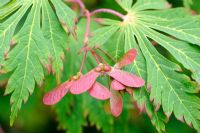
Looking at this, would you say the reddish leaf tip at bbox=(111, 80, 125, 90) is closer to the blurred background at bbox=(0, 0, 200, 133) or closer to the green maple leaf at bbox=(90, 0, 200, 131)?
the green maple leaf at bbox=(90, 0, 200, 131)

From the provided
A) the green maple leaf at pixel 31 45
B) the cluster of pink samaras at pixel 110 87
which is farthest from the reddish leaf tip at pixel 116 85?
the green maple leaf at pixel 31 45

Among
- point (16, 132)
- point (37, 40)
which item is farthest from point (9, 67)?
point (16, 132)

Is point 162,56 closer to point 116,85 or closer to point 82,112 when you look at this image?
point 116,85

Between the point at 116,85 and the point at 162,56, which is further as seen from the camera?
the point at 162,56

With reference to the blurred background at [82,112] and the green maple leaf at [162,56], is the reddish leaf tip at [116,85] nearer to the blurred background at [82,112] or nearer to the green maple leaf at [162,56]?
the green maple leaf at [162,56]

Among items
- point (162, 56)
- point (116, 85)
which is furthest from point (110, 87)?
point (162, 56)
